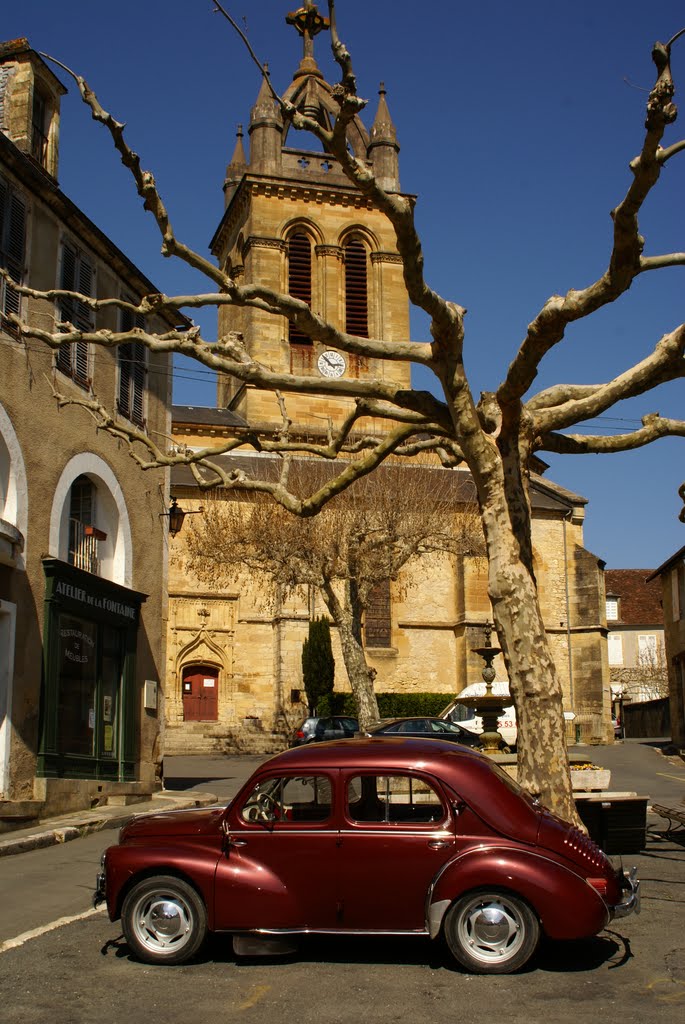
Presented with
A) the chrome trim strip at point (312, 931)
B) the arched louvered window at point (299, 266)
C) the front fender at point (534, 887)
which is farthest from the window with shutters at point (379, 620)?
the front fender at point (534, 887)

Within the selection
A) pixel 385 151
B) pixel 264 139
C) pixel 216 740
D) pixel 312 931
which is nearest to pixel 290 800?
pixel 312 931

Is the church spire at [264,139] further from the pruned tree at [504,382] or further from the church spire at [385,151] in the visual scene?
the pruned tree at [504,382]

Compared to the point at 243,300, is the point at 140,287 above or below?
above

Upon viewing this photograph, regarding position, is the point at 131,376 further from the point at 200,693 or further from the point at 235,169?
the point at 235,169

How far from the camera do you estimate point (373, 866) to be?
663 cm

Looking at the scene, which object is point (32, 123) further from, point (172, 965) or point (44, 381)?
point (172, 965)

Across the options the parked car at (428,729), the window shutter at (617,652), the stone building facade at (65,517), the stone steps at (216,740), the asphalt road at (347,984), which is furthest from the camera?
the window shutter at (617,652)

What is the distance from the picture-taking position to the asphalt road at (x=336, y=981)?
566cm

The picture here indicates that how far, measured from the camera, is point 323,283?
49938 millimetres

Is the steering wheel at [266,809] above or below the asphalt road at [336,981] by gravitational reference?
above

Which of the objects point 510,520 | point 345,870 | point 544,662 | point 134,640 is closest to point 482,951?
point 345,870

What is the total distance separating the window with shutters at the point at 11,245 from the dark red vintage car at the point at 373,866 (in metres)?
10.2

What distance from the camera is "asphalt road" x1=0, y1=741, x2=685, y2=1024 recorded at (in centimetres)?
566

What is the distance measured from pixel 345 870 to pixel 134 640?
13.0 m
